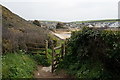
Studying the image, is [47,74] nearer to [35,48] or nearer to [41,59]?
[41,59]

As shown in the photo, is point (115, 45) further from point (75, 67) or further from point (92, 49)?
point (75, 67)

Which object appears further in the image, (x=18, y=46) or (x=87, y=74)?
(x=18, y=46)

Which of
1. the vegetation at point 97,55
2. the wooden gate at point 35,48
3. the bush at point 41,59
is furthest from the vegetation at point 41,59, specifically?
the vegetation at point 97,55

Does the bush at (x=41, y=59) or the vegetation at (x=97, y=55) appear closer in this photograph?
the vegetation at (x=97, y=55)

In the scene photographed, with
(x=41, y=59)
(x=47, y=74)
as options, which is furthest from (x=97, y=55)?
(x=41, y=59)

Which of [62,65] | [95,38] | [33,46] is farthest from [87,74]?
[33,46]

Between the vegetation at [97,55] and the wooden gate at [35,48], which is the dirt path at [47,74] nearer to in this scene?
the vegetation at [97,55]

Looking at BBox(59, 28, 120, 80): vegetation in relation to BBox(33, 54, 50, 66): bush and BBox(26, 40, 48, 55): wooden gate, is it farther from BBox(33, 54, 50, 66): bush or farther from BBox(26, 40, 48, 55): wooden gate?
BBox(26, 40, 48, 55): wooden gate

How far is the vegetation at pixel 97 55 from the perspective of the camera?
6.33 meters

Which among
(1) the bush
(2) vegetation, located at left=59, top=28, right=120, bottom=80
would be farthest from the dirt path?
(1) the bush

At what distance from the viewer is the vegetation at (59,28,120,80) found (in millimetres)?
6328

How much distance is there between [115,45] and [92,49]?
148cm

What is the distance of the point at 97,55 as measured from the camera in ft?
23.6

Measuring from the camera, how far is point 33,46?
12953mm
